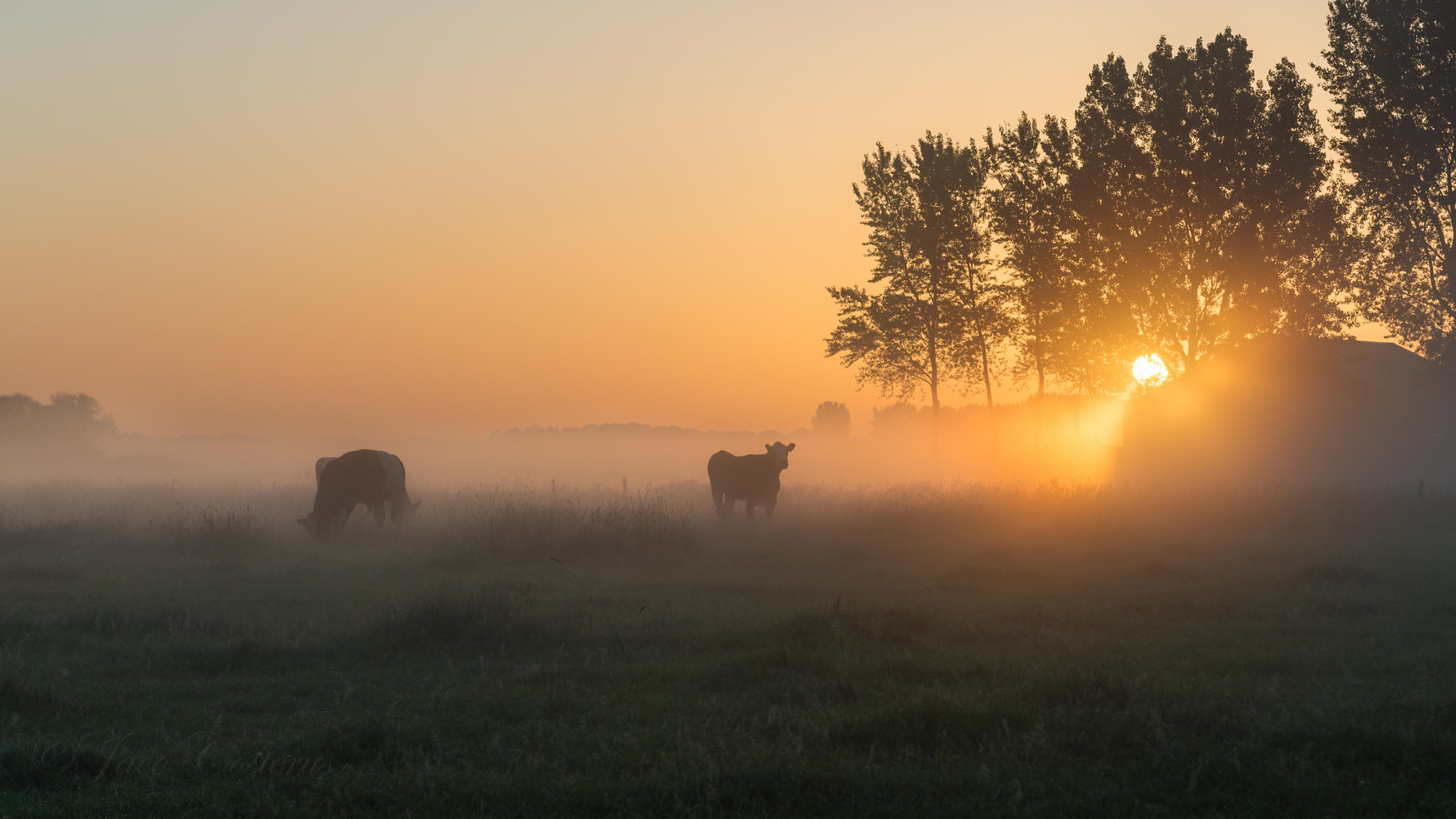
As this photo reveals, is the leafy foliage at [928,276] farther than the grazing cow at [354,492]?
Yes

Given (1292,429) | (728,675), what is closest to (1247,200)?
(1292,429)

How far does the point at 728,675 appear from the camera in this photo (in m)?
7.96

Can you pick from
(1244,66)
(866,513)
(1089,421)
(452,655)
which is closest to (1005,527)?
(866,513)

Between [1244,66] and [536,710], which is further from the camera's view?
[1244,66]

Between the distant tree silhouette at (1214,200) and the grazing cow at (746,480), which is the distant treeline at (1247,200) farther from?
the grazing cow at (746,480)

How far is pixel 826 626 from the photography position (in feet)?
31.3

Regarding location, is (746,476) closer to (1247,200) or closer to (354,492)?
(354,492)

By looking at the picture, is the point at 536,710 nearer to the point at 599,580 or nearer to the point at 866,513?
the point at 599,580

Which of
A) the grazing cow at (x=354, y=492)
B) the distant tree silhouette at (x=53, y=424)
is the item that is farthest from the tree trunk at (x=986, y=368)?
the distant tree silhouette at (x=53, y=424)

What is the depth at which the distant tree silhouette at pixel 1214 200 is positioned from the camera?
83.4ft

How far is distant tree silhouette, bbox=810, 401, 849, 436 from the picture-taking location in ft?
408

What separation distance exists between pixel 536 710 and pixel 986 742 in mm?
3220

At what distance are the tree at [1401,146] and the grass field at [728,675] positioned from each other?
11.1m

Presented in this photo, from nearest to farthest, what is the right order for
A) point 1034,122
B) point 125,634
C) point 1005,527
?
point 125,634, point 1005,527, point 1034,122
